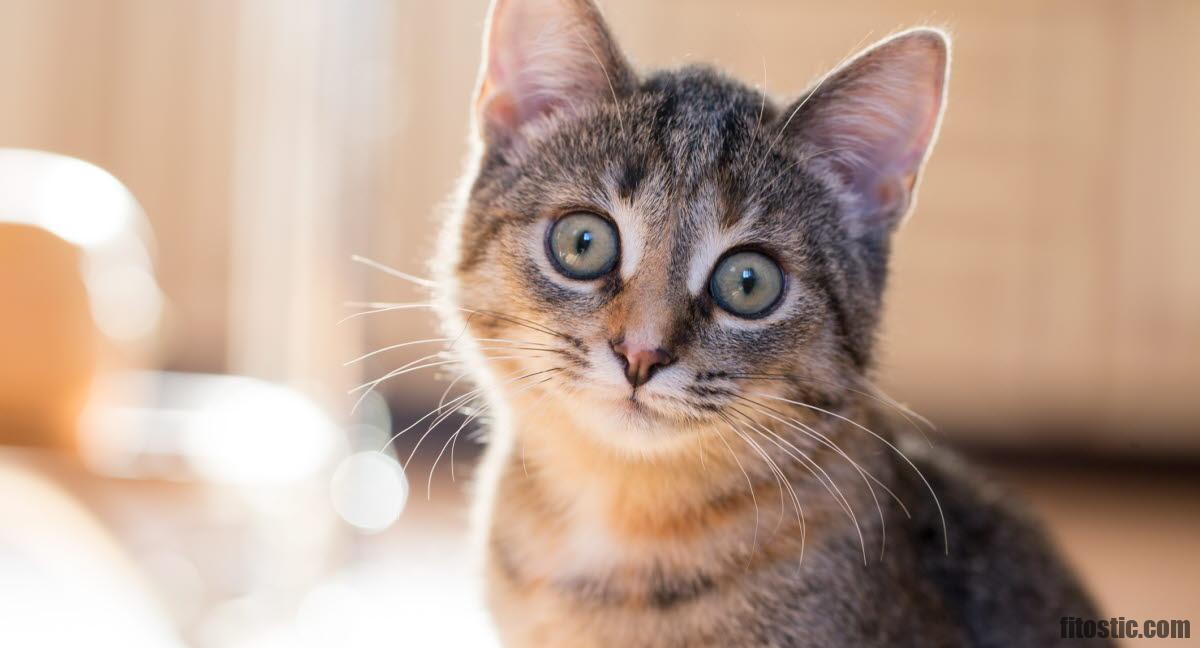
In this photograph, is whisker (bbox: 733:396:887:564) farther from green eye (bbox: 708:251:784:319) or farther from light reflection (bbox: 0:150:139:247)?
light reflection (bbox: 0:150:139:247)

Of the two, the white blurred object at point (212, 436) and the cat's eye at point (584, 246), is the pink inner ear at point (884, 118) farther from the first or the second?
the white blurred object at point (212, 436)

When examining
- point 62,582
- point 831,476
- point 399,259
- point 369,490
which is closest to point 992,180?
point 399,259

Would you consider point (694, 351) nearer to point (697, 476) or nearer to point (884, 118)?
point (697, 476)

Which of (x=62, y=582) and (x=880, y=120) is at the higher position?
(x=880, y=120)

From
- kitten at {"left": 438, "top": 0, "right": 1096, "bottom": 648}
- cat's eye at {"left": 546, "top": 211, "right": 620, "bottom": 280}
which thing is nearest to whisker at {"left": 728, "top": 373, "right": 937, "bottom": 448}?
kitten at {"left": 438, "top": 0, "right": 1096, "bottom": 648}

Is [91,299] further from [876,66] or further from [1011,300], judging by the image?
A: [1011,300]
